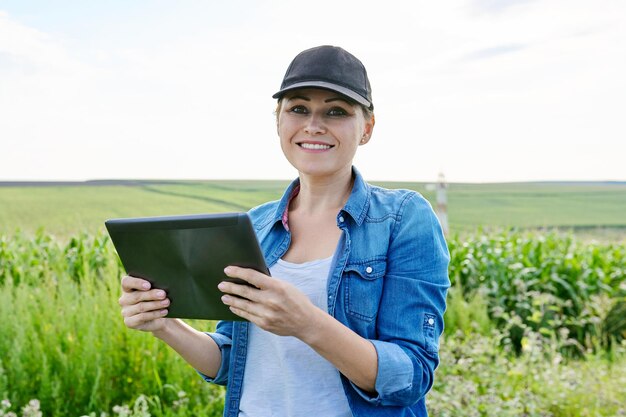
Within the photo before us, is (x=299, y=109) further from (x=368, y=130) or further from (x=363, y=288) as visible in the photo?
(x=363, y=288)

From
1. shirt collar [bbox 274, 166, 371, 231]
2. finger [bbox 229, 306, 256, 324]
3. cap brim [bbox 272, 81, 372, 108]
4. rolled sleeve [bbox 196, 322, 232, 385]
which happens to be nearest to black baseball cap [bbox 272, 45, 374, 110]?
cap brim [bbox 272, 81, 372, 108]

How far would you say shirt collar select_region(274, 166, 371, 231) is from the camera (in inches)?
76.9

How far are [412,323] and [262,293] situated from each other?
0.42 meters

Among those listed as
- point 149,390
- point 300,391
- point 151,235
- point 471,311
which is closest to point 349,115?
point 151,235

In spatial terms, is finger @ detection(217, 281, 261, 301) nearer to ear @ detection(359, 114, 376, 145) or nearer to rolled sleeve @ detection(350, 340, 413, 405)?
rolled sleeve @ detection(350, 340, 413, 405)

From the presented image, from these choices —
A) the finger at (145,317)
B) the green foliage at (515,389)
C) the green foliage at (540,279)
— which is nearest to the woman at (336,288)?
the finger at (145,317)

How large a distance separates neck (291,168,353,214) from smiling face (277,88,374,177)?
0.05 meters

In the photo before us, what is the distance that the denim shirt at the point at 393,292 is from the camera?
1.78 meters

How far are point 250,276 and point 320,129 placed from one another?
1.69 feet

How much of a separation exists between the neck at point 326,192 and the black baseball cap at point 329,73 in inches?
9.4

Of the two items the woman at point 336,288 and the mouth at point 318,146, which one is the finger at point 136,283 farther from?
the mouth at point 318,146

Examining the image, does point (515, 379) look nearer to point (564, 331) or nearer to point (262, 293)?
point (564, 331)

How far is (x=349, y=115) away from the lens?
76.5 inches

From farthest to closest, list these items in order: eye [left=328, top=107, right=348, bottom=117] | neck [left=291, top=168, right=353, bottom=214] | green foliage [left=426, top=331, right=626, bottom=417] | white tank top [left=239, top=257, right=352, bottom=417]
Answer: green foliage [left=426, top=331, right=626, bottom=417] → neck [left=291, top=168, right=353, bottom=214] → eye [left=328, top=107, right=348, bottom=117] → white tank top [left=239, top=257, right=352, bottom=417]
